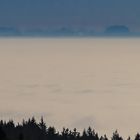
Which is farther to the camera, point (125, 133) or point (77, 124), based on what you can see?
point (77, 124)

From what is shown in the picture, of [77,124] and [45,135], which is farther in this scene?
[77,124]

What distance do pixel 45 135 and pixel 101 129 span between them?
7167 cm

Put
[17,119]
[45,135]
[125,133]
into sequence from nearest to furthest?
[45,135], [125,133], [17,119]

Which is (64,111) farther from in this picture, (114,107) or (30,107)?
(114,107)

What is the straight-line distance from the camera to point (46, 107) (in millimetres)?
176250

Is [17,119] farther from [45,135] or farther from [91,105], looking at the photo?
[45,135]

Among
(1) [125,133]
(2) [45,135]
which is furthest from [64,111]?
(2) [45,135]

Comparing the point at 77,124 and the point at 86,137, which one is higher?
the point at 77,124

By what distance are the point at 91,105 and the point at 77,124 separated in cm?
4409

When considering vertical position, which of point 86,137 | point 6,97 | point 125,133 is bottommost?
point 86,137

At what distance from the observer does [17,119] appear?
13875 centimetres

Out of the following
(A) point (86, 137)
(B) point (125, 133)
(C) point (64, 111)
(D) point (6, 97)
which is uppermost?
(D) point (6, 97)

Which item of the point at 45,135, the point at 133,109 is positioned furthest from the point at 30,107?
the point at 45,135

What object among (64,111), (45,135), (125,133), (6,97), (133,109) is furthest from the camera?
(6,97)
